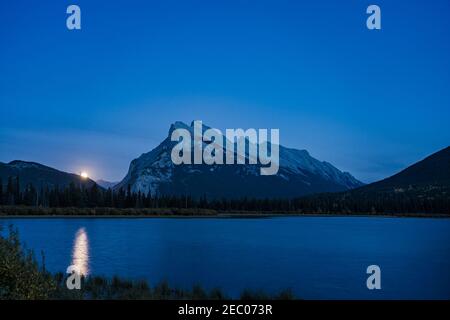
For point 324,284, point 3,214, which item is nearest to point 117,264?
point 324,284

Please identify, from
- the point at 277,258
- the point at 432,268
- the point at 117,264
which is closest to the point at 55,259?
the point at 117,264

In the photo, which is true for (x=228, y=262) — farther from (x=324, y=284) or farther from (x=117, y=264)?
(x=324, y=284)

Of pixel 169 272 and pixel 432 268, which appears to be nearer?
pixel 169 272

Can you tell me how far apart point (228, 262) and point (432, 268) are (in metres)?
24.8

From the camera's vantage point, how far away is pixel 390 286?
41.8 meters

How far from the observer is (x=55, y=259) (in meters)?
60.4
